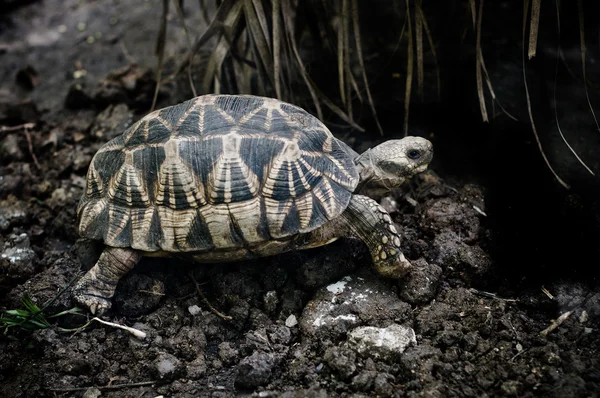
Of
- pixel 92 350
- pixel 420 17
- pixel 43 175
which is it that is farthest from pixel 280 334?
pixel 43 175

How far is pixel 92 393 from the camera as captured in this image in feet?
8.45

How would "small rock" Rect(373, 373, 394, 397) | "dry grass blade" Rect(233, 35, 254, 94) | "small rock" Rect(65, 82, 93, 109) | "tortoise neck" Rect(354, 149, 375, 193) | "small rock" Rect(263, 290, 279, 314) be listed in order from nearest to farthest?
"small rock" Rect(373, 373, 394, 397), "small rock" Rect(263, 290, 279, 314), "tortoise neck" Rect(354, 149, 375, 193), "dry grass blade" Rect(233, 35, 254, 94), "small rock" Rect(65, 82, 93, 109)

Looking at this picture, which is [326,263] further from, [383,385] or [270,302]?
[383,385]

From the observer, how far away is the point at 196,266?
10.5ft

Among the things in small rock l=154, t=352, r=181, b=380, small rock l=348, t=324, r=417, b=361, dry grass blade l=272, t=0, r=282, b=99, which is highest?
dry grass blade l=272, t=0, r=282, b=99

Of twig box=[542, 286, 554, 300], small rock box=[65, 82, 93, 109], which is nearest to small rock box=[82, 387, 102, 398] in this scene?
twig box=[542, 286, 554, 300]

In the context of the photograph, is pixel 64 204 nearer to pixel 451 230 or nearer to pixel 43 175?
pixel 43 175

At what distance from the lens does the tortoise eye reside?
126 inches

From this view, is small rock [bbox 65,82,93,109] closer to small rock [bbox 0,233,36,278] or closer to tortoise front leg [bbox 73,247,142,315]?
small rock [bbox 0,233,36,278]

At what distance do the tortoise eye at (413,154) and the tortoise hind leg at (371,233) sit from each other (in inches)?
17.4

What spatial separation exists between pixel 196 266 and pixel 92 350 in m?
0.76

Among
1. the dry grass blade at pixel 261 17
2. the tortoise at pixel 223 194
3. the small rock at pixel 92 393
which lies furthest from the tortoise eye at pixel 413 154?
the small rock at pixel 92 393

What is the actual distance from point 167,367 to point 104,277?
2.34 feet

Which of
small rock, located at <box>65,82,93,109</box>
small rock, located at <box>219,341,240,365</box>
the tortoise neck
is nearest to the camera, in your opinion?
small rock, located at <box>219,341,240,365</box>
